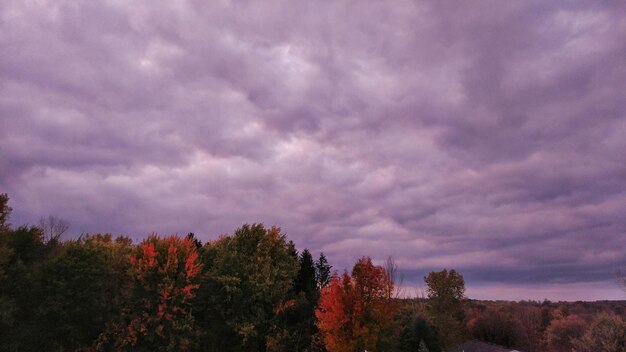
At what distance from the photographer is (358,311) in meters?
50.2

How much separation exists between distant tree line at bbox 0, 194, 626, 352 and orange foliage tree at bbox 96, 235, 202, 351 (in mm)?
106

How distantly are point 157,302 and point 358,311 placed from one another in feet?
68.6

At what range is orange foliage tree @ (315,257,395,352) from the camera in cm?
4888

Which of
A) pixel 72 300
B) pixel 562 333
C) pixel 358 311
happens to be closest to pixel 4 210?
pixel 72 300

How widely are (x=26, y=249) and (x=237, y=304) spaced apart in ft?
79.1

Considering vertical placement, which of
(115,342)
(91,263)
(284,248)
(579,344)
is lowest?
(115,342)

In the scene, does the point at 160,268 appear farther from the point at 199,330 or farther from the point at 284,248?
the point at 284,248

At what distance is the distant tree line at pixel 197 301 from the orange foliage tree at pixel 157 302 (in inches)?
4.2

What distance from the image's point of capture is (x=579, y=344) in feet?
133

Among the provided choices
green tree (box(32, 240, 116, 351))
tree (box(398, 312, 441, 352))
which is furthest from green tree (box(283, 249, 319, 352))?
green tree (box(32, 240, 116, 351))

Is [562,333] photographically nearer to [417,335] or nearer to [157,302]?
[417,335]

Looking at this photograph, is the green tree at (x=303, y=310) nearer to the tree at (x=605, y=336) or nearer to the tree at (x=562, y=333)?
the tree at (x=605, y=336)

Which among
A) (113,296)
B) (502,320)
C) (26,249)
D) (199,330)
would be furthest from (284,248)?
(502,320)

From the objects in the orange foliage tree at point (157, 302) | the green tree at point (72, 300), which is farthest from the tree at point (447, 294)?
the green tree at point (72, 300)
